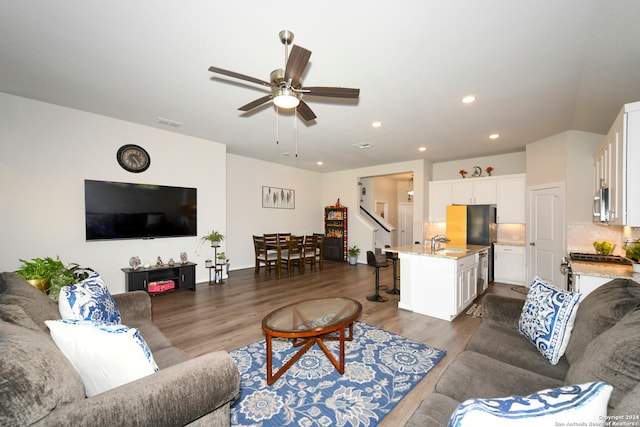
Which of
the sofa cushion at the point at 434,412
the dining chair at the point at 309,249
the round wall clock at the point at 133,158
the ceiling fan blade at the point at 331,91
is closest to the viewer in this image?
the sofa cushion at the point at 434,412

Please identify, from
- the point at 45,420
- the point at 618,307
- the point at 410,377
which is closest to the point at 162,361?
the point at 45,420

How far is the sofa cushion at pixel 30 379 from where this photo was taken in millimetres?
789

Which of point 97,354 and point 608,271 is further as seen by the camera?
point 608,271

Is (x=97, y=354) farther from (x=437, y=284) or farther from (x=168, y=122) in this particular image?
(x=168, y=122)

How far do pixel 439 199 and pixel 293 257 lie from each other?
4.06m

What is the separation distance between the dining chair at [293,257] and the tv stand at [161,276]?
208cm

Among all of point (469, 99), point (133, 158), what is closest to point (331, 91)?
point (469, 99)

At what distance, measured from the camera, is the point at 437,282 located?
3.58 meters

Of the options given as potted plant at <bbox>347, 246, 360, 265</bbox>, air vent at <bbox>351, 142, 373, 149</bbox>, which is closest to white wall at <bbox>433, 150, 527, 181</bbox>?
air vent at <bbox>351, 142, 373, 149</bbox>

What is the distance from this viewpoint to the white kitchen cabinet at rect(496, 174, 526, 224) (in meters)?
5.59

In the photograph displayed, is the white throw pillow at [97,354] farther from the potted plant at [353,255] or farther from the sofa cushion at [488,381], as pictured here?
the potted plant at [353,255]

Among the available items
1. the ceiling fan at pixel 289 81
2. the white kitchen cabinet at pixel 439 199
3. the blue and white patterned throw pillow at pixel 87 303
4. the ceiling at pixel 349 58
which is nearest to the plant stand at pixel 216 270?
the ceiling at pixel 349 58

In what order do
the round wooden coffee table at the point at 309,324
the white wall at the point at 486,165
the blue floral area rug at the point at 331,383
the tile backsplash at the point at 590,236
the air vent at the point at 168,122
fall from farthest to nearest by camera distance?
the white wall at the point at 486,165 < the air vent at the point at 168,122 < the tile backsplash at the point at 590,236 < the round wooden coffee table at the point at 309,324 < the blue floral area rug at the point at 331,383

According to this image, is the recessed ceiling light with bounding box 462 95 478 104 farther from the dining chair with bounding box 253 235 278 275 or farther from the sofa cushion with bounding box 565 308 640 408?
the dining chair with bounding box 253 235 278 275
